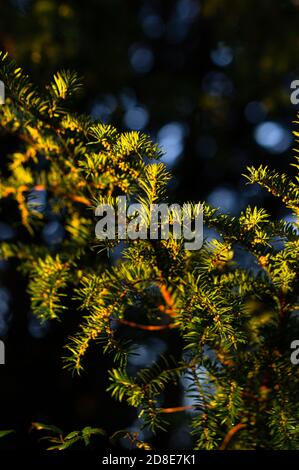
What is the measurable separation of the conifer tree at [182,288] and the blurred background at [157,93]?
A: 3.87 ft

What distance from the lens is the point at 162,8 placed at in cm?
306

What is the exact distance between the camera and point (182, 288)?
27.0 inches

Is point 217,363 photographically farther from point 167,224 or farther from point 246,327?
point 167,224

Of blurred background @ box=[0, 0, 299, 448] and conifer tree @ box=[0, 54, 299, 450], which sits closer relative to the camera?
conifer tree @ box=[0, 54, 299, 450]

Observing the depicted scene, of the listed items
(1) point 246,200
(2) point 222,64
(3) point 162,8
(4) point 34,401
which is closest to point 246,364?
(4) point 34,401

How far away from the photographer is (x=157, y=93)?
2.57 m

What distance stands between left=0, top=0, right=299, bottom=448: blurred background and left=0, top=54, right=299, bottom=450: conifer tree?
1178 millimetres

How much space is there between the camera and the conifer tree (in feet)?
2.10

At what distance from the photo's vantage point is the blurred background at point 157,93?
2.09 m

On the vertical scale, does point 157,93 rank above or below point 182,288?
above

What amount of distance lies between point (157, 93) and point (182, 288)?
205 centimetres

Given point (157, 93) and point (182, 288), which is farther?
point (157, 93)

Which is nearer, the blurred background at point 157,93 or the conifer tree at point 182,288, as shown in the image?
the conifer tree at point 182,288

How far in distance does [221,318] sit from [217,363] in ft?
0.53
